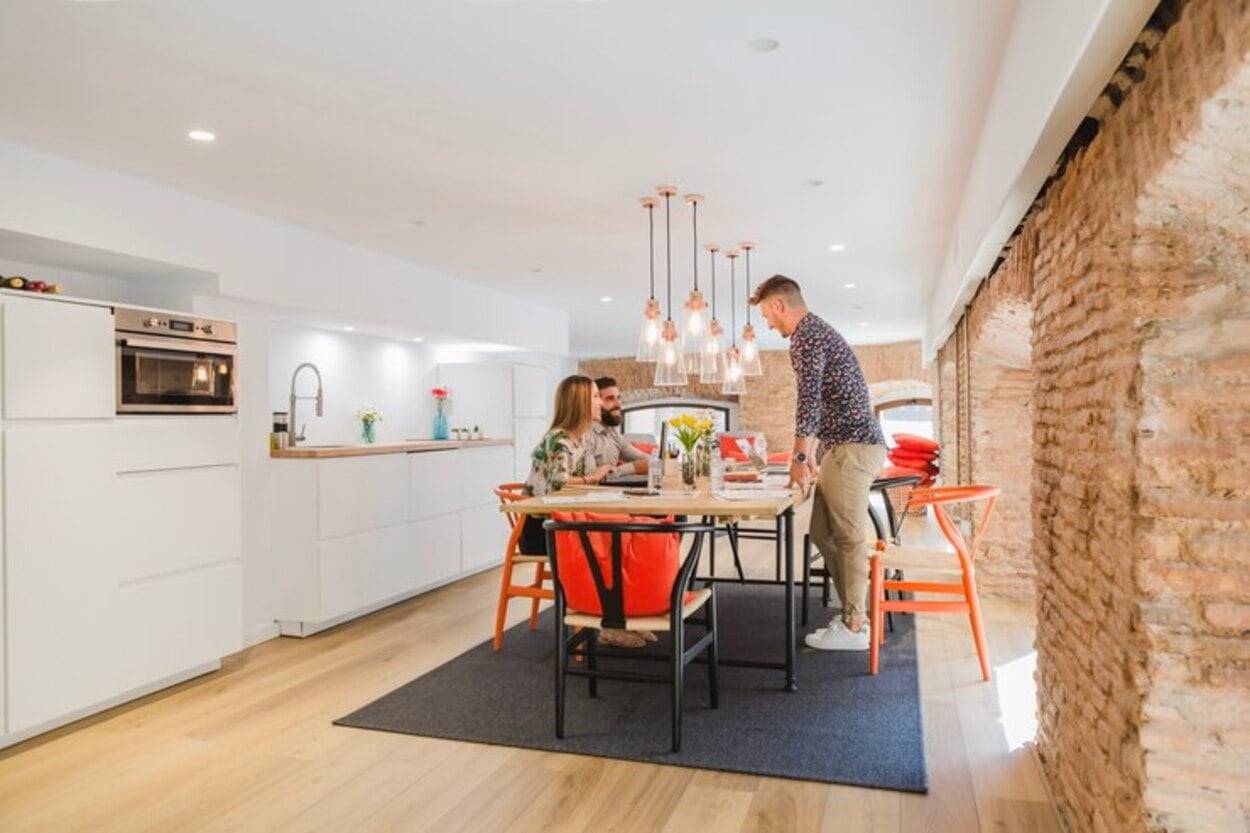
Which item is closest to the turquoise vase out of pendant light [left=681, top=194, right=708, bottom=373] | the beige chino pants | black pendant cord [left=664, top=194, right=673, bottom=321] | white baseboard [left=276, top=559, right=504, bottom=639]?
white baseboard [left=276, top=559, right=504, bottom=639]

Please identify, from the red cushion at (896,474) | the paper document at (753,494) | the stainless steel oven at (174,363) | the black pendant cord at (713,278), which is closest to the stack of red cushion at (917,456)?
the black pendant cord at (713,278)

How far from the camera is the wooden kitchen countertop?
4.77 m

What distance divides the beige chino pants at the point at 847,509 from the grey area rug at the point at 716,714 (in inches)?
16.7

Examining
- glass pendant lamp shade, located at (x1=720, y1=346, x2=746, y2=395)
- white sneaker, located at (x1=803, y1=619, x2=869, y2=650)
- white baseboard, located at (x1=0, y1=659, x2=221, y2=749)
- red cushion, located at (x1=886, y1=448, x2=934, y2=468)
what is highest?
glass pendant lamp shade, located at (x1=720, y1=346, x2=746, y2=395)

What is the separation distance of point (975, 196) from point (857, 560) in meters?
1.72

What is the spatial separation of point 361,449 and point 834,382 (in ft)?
9.66

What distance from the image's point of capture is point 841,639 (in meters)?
4.02

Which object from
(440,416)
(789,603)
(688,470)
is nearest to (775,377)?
(440,416)

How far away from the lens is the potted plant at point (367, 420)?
6.04 meters

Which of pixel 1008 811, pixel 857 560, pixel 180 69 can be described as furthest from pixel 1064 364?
pixel 180 69

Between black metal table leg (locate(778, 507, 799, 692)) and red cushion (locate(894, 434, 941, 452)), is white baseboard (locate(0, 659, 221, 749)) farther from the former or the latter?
red cushion (locate(894, 434, 941, 452))

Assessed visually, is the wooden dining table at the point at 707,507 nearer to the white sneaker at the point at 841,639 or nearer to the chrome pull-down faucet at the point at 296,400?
the white sneaker at the point at 841,639

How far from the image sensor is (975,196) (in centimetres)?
371

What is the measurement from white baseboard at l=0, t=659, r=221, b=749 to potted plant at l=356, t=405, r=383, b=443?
7.26 feet
